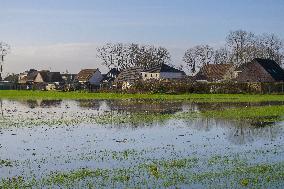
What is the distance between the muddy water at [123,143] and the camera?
58.6ft

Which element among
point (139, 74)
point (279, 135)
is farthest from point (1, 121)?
point (139, 74)

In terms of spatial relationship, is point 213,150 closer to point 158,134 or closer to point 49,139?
point 158,134

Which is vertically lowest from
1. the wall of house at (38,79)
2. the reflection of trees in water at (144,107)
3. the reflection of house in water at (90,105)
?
the reflection of house in water at (90,105)

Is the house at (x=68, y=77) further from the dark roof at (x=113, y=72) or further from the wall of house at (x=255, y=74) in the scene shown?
the wall of house at (x=255, y=74)

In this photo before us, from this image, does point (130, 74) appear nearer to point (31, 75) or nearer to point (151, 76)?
point (151, 76)

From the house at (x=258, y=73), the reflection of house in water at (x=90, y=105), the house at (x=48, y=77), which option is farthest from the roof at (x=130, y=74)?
the reflection of house in water at (x=90, y=105)

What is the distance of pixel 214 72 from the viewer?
122625mm

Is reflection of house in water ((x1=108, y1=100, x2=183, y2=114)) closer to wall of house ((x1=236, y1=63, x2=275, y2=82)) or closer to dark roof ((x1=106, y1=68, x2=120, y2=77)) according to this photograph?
wall of house ((x1=236, y1=63, x2=275, y2=82))

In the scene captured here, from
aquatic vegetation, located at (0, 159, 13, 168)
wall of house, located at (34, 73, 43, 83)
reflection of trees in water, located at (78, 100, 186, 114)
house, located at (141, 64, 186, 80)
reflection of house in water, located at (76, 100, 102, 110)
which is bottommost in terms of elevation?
aquatic vegetation, located at (0, 159, 13, 168)

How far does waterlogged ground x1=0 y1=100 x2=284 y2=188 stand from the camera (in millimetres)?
14414

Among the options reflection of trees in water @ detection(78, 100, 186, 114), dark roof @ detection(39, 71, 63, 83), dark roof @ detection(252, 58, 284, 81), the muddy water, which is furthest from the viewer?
dark roof @ detection(39, 71, 63, 83)

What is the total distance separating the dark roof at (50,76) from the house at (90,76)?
1053cm

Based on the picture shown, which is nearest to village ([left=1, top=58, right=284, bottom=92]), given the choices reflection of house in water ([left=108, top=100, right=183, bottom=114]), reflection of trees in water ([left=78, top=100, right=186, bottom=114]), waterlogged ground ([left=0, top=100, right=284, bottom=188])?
reflection of trees in water ([left=78, top=100, right=186, bottom=114])

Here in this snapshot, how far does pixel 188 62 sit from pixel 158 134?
397ft
